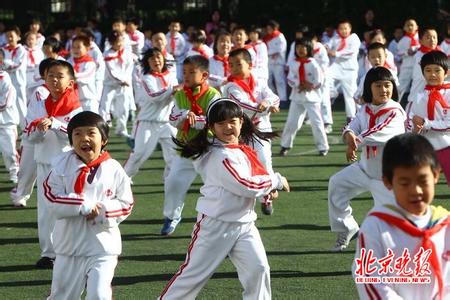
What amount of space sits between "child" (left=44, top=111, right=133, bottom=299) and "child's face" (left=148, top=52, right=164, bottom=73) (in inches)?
206

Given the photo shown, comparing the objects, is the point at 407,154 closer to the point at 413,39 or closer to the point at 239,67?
the point at 239,67

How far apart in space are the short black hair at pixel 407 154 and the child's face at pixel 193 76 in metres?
5.18

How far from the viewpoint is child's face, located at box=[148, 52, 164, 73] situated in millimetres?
11914

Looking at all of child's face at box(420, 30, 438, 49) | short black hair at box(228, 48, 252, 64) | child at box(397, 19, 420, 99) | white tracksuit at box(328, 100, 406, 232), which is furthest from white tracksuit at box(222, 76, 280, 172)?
child at box(397, 19, 420, 99)

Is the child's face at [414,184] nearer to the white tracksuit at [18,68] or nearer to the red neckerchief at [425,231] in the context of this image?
the red neckerchief at [425,231]

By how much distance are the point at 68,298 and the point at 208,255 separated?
0.88m

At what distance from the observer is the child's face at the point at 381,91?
8453mm

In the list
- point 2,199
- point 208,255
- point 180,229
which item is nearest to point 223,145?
point 208,255

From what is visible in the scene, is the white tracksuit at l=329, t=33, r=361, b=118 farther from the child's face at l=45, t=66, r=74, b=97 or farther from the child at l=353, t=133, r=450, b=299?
the child at l=353, t=133, r=450, b=299

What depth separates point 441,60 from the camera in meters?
9.16

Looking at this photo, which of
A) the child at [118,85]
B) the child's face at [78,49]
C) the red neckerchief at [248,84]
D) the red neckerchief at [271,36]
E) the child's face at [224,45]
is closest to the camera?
the red neckerchief at [248,84]

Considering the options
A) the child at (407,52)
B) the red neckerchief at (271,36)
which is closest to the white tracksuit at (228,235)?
the child at (407,52)

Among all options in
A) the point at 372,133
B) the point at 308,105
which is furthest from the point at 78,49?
the point at 372,133

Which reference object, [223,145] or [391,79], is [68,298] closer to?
[223,145]
